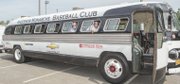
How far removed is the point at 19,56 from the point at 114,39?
6.56 meters

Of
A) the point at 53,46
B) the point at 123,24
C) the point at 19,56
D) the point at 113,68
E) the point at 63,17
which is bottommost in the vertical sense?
the point at 113,68

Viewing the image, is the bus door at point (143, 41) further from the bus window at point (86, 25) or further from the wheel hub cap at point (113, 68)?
the bus window at point (86, 25)

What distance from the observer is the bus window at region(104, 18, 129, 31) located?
7.93m

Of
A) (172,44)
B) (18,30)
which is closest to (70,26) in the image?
(172,44)

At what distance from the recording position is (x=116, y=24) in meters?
8.16

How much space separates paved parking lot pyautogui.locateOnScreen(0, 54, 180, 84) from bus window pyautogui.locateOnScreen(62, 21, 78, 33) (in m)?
1.67

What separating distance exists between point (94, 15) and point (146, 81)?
9.31ft

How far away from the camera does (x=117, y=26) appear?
26.7ft

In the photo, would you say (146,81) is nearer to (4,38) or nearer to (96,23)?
(96,23)

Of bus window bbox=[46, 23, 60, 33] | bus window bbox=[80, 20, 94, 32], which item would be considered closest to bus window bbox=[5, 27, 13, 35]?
bus window bbox=[46, 23, 60, 33]

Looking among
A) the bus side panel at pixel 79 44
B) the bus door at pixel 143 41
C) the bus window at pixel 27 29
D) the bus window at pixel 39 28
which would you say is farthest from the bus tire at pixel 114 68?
the bus window at pixel 27 29

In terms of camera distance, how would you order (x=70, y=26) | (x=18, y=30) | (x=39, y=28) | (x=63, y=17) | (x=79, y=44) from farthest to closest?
(x=18, y=30)
(x=39, y=28)
(x=63, y=17)
(x=70, y=26)
(x=79, y=44)

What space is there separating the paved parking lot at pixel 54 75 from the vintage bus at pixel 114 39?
531 mm

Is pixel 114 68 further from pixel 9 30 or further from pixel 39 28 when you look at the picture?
pixel 9 30
